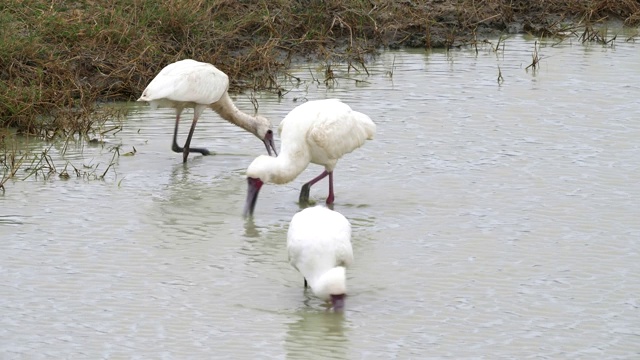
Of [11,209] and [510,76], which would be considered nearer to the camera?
[11,209]

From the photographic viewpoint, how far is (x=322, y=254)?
6508 millimetres

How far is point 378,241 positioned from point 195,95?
120 inches

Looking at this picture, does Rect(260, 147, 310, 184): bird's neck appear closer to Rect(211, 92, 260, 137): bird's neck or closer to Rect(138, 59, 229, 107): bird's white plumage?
Rect(138, 59, 229, 107): bird's white plumage

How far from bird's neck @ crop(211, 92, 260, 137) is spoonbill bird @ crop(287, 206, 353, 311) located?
4043 millimetres

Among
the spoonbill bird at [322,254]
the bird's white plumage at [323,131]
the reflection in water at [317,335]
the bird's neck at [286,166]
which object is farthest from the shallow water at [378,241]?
the bird's white plumage at [323,131]

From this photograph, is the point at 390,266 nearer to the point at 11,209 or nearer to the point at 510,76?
the point at 11,209

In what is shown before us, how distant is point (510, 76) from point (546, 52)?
4.85 ft

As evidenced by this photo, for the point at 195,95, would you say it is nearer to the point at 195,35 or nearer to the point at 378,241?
the point at 195,35

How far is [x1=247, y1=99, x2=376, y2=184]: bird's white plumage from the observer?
8398mm

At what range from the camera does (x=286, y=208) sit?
8.84 m

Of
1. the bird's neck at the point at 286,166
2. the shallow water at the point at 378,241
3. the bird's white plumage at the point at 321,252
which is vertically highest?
the bird's neck at the point at 286,166

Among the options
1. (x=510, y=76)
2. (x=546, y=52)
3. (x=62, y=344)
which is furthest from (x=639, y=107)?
(x=62, y=344)

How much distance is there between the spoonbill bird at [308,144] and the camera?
838 centimetres

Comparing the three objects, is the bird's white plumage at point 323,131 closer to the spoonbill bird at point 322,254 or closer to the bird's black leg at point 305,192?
the bird's black leg at point 305,192
